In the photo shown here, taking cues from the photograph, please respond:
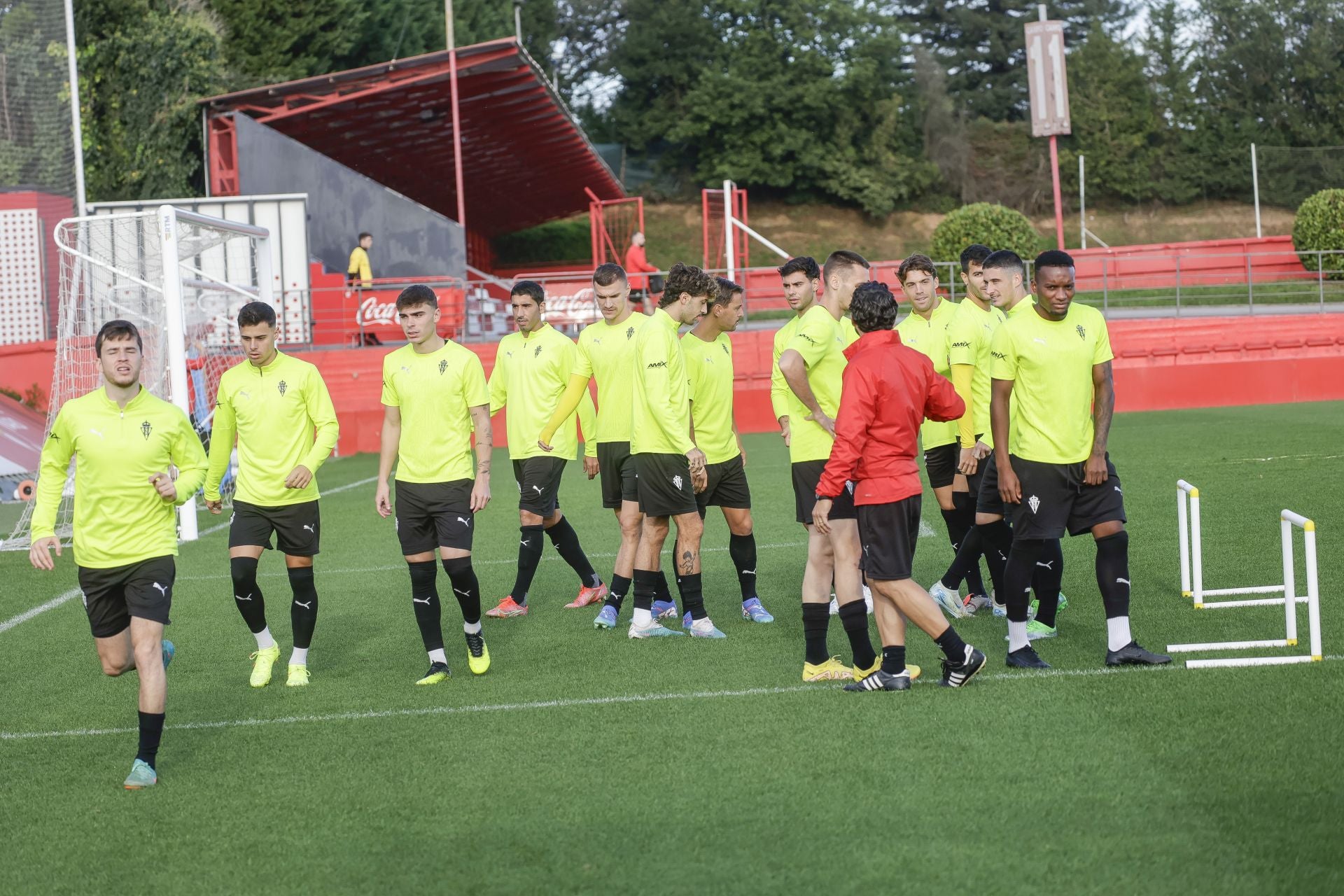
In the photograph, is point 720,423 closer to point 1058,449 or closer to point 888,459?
point 888,459

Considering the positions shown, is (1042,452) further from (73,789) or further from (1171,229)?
(1171,229)

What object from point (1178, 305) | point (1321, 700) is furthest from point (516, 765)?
point (1178, 305)

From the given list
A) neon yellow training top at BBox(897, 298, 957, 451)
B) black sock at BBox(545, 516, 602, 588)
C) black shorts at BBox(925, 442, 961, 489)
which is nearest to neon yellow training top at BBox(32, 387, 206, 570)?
black sock at BBox(545, 516, 602, 588)

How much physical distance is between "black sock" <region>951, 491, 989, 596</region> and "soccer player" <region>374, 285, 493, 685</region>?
9.63ft

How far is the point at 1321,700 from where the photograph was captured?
5.88 m

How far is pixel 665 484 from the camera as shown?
8.00 meters

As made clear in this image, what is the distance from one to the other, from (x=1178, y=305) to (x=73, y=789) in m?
22.3

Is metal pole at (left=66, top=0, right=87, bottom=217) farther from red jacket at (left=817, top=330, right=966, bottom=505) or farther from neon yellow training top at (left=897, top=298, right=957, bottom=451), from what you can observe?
red jacket at (left=817, top=330, right=966, bottom=505)

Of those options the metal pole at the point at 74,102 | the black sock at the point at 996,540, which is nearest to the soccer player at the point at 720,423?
the black sock at the point at 996,540

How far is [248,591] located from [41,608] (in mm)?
3581

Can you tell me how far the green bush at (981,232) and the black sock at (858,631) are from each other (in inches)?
1004

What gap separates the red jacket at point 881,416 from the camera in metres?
6.32

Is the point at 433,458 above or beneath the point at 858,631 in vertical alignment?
above

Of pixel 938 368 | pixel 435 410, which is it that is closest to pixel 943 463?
pixel 938 368
